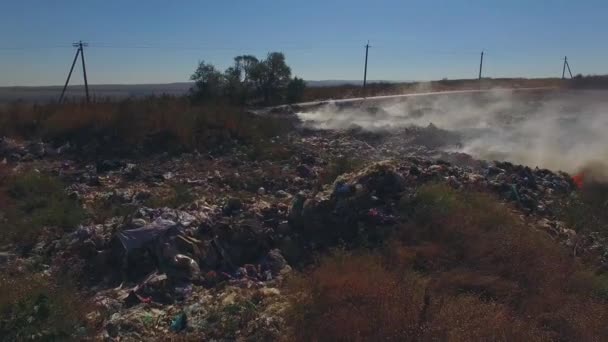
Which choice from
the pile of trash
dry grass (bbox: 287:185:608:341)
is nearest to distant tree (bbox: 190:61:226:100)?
the pile of trash

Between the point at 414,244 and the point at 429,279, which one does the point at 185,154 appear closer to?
the point at 414,244

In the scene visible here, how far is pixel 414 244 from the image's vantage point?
579cm

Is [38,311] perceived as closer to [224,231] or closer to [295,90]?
[224,231]

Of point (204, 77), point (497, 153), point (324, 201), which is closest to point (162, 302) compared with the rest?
point (324, 201)

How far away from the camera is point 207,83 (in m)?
18.7

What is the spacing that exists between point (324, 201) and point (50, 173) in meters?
6.64

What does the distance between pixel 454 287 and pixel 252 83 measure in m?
16.1

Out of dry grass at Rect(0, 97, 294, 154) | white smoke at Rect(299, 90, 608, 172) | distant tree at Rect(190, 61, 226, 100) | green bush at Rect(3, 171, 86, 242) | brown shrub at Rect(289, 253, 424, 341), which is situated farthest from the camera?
distant tree at Rect(190, 61, 226, 100)

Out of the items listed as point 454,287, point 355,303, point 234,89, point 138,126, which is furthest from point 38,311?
point 234,89

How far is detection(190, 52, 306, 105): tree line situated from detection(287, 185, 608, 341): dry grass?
521 inches

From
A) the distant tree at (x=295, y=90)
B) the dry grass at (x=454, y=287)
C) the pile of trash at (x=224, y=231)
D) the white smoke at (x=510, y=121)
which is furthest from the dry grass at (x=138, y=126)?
the dry grass at (x=454, y=287)

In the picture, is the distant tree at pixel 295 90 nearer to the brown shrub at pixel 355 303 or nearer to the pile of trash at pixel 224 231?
the pile of trash at pixel 224 231

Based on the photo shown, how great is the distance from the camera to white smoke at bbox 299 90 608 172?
12094 millimetres

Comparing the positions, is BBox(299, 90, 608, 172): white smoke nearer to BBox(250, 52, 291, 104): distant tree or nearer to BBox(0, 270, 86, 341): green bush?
BBox(250, 52, 291, 104): distant tree
